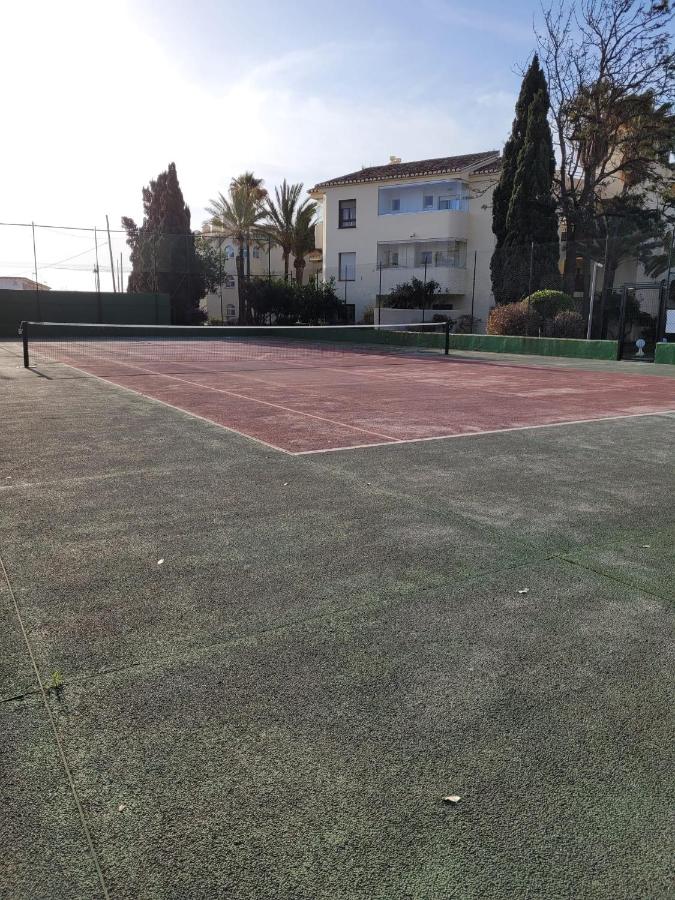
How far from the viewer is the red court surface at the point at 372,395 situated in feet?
32.2

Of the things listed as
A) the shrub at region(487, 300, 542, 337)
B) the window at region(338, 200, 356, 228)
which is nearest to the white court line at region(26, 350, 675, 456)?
the shrub at region(487, 300, 542, 337)

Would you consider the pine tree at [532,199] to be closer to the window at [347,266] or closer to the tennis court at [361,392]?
the tennis court at [361,392]

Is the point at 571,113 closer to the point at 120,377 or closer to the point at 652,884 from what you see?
A: the point at 120,377

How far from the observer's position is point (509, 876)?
2.09m

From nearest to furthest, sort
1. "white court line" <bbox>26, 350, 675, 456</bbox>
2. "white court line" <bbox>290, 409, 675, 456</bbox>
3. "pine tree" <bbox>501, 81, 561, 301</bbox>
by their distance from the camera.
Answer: "white court line" <bbox>290, 409, 675, 456</bbox>
"white court line" <bbox>26, 350, 675, 456</bbox>
"pine tree" <bbox>501, 81, 561, 301</bbox>

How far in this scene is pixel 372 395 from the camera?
542 inches

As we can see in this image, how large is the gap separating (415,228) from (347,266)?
5188mm

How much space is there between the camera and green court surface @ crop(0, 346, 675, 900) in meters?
2.16

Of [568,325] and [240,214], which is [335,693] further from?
[240,214]

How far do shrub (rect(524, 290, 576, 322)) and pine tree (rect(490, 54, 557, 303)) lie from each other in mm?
6493

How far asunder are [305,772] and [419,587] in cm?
181

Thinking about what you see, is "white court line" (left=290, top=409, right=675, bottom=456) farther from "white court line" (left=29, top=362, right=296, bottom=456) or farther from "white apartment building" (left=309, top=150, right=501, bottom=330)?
"white apartment building" (left=309, top=150, right=501, bottom=330)

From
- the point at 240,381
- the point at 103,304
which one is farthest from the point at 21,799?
the point at 103,304

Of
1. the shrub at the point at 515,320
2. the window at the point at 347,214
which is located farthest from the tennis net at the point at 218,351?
the window at the point at 347,214
